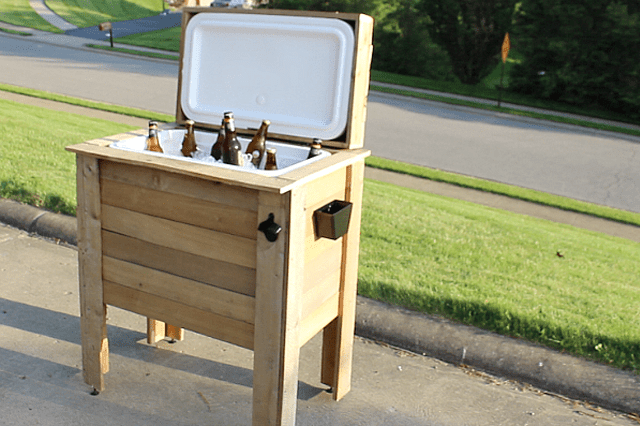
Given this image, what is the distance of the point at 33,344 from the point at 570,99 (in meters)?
17.1

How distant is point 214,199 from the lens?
7.86 feet

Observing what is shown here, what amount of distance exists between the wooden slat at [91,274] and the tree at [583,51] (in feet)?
52.8

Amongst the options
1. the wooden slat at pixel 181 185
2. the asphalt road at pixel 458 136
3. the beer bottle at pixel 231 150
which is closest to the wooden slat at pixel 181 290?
the wooden slat at pixel 181 185

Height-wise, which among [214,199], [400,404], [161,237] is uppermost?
[214,199]

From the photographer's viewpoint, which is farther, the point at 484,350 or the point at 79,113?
the point at 79,113

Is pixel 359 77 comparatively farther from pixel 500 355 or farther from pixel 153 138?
pixel 500 355

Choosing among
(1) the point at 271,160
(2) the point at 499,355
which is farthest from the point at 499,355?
(1) the point at 271,160

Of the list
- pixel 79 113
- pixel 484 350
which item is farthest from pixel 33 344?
pixel 79 113

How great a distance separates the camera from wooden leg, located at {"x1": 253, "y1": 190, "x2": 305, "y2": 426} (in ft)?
7.48

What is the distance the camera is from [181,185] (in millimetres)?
2457

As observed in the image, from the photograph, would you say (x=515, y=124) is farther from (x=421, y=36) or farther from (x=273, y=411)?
(x=273, y=411)

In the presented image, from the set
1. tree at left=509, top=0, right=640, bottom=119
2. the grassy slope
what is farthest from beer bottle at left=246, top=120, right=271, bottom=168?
tree at left=509, top=0, right=640, bottom=119

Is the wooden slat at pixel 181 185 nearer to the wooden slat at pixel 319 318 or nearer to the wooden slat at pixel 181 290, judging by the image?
the wooden slat at pixel 181 290

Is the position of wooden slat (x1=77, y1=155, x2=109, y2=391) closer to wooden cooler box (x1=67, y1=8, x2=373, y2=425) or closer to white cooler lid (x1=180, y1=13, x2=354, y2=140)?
wooden cooler box (x1=67, y1=8, x2=373, y2=425)
